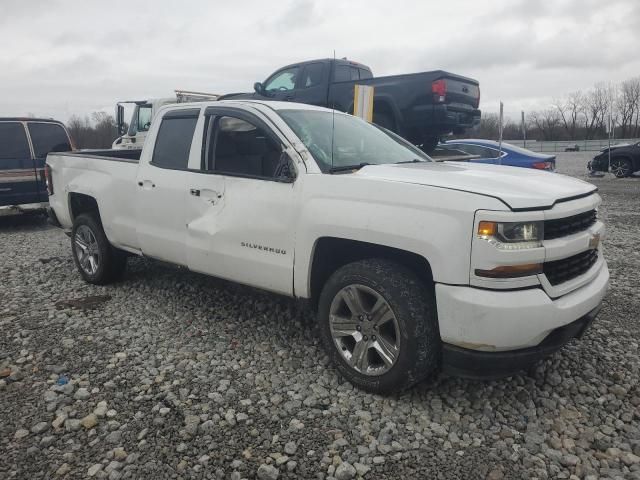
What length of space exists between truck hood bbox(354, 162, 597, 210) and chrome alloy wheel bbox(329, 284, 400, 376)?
734mm

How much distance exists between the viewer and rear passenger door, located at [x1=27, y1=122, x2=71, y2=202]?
8969 mm

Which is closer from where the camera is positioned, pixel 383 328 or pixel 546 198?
pixel 546 198

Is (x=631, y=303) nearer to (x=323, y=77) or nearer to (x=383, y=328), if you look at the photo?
(x=383, y=328)

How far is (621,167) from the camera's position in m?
18.0

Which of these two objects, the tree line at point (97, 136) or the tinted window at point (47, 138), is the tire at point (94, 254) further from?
the tree line at point (97, 136)

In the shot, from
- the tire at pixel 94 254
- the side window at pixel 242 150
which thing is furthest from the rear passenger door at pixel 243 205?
the tire at pixel 94 254

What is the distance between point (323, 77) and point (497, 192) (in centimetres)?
774

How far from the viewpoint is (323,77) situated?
9.84 m

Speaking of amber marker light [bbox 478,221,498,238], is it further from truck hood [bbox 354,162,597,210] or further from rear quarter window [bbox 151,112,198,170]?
rear quarter window [bbox 151,112,198,170]

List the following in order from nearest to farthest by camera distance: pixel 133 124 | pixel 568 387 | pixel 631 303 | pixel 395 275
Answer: pixel 395 275, pixel 568 387, pixel 631 303, pixel 133 124

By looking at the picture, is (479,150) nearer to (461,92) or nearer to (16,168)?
(461,92)

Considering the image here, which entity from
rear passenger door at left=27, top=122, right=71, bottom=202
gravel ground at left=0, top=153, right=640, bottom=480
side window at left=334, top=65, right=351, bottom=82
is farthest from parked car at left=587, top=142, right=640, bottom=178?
rear passenger door at left=27, top=122, right=71, bottom=202

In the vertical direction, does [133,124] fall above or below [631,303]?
above

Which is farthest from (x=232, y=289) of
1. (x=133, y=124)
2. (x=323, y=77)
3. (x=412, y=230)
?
(x=133, y=124)
